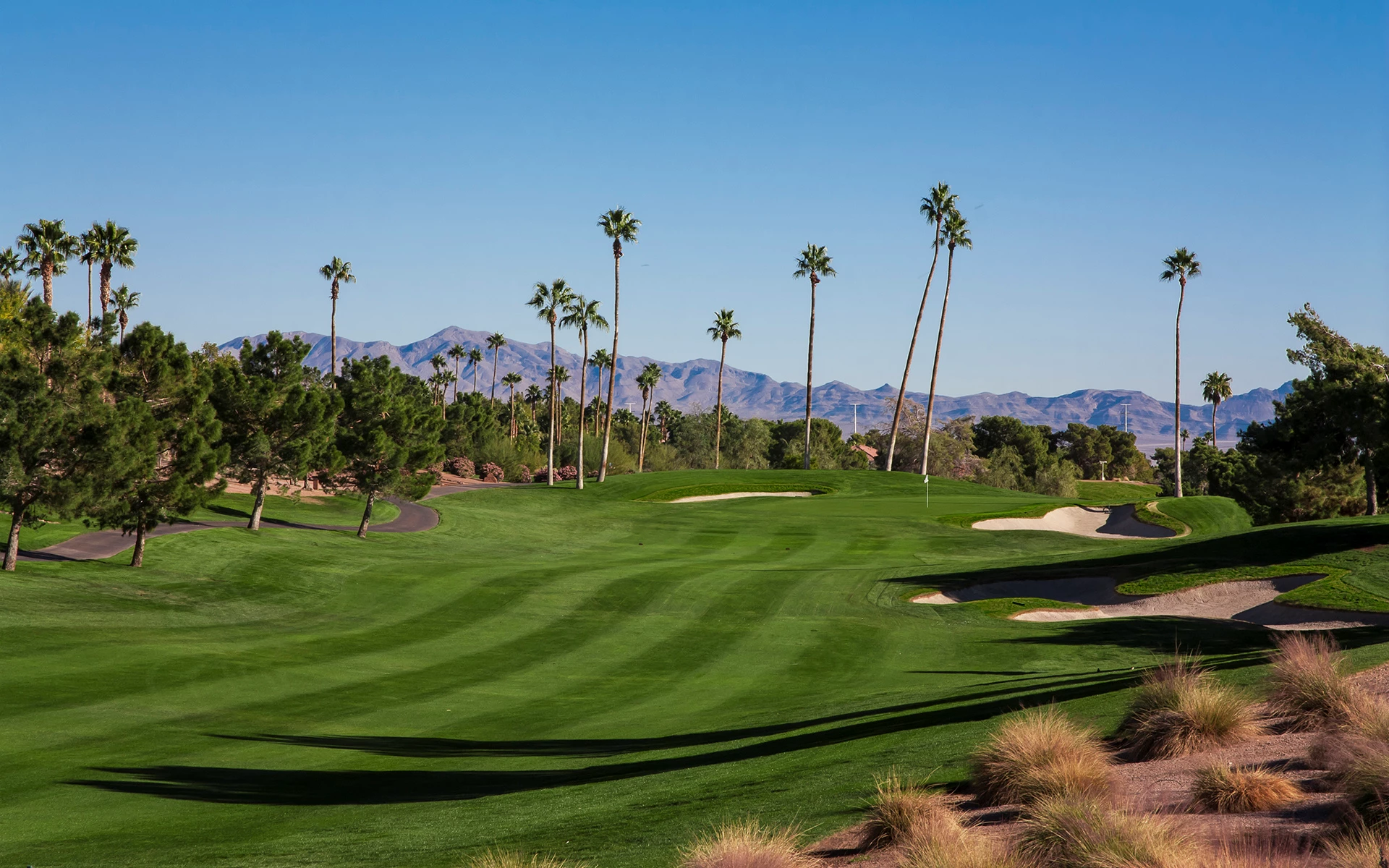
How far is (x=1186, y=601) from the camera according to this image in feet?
97.2

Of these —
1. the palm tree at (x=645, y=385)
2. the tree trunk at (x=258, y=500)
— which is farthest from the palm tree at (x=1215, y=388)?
the tree trunk at (x=258, y=500)

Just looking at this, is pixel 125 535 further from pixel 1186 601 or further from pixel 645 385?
pixel 645 385

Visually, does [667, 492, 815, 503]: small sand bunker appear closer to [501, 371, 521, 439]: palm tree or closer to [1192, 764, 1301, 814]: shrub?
[501, 371, 521, 439]: palm tree

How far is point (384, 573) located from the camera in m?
35.3

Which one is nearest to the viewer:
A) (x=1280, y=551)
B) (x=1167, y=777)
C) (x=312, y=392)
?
(x=1167, y=777)

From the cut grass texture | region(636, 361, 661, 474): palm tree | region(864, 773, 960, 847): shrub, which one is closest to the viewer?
region(864, 773, 960, 847): shrub

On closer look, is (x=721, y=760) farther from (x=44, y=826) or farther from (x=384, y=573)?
(x=384, y=573)

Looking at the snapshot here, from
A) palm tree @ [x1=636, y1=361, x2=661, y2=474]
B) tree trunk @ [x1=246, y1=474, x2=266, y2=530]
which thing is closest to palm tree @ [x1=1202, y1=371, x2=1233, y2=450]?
palm tree @ [x1=636, y1=361, x2=661, y2=474]

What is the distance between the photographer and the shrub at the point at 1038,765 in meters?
8.61

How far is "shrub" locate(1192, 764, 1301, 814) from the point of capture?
808cm

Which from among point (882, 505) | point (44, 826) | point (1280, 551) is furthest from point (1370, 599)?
point (882, 505)

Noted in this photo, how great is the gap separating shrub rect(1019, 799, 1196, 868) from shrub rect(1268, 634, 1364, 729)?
14.7 ft

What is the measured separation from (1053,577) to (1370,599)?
10.3 metres

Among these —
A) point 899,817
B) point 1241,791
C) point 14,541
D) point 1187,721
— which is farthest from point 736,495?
point 1241,791
